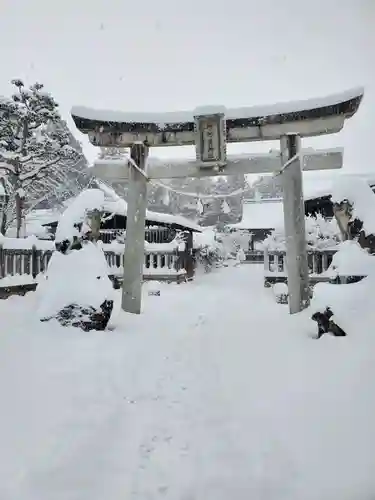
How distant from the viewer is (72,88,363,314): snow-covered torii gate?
25.7 feet

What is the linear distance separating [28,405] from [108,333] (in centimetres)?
306

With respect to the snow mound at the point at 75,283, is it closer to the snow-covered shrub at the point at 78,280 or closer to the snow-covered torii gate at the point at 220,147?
the snow-covered shrub at the point at 78,280

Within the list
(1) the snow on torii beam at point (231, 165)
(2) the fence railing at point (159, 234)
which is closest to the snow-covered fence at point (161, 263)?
(2) the fence railing at point (159, 234)

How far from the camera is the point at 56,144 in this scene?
62.9 feet

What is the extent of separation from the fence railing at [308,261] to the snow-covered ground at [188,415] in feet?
14.6

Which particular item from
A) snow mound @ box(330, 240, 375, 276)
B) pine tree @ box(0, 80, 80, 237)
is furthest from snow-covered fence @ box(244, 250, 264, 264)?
snow mound @ box(330, 240, 375, 276)

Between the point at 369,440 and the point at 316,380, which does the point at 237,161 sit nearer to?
the point at 316,380

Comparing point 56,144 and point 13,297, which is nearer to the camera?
point 13,297

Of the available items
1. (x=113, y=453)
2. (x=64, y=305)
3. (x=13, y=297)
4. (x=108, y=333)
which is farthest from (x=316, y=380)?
(x=13, y=297)

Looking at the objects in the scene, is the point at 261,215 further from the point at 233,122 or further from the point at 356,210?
the point at 356,210

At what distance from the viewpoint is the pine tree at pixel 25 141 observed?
1833 cm

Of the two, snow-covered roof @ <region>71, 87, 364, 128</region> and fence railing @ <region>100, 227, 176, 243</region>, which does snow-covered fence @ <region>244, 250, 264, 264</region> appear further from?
snow-covered roof @ <region>71, 87, 364, 128</region>

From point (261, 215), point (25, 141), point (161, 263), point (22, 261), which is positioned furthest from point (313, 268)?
point (261, 215)

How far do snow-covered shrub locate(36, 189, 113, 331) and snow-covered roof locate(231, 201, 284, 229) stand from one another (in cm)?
2567
